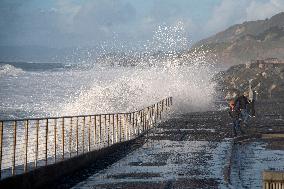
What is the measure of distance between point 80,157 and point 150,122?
15863 mm

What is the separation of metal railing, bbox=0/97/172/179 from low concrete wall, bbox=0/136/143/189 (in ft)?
0.57

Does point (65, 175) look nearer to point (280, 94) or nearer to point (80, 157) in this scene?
point (80, 157)

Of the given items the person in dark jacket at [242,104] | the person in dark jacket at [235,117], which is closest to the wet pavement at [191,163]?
the person in dark jacket at [235,117]

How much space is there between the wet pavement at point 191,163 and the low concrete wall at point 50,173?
55cm

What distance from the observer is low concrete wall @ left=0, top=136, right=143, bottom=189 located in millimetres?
10758

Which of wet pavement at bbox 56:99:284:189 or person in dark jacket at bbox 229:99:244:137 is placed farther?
person in dark jacket at bbox 229:99:244:137

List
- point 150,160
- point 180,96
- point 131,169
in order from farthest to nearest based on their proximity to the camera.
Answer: point 180,96
point 150,160
point 131,169

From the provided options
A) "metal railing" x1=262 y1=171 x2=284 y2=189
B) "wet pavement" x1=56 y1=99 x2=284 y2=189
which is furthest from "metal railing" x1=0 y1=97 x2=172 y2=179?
"metal railing" x1=262 y1=171 x2=284 y2=189

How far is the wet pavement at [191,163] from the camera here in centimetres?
1261

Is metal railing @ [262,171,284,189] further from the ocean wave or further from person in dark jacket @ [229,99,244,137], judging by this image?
the ocean wave

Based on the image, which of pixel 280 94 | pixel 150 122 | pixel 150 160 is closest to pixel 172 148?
pixel 150 160

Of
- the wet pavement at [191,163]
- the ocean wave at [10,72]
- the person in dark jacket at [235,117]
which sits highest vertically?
the ocean wave at [10,72]

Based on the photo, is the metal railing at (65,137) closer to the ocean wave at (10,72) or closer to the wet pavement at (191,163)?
the wet pavement at (191,163)

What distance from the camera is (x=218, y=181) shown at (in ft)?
41.7
